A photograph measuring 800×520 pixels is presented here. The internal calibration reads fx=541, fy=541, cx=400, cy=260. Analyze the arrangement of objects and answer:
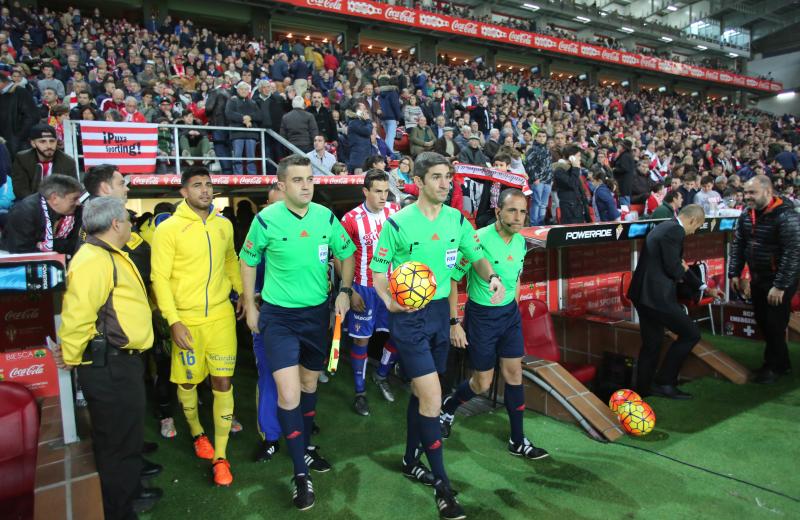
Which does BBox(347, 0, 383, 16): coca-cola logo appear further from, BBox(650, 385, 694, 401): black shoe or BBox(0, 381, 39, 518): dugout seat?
BBox(0, 381, 39, 518): dugout seat

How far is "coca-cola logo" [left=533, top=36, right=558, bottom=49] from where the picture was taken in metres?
32.7

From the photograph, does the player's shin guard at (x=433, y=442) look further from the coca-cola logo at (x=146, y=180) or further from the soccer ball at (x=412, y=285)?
the coca-cola logo at (x=146, y=180)

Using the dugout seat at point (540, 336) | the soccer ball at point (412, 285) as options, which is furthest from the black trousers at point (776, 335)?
the soccer ball at point (412, 285)

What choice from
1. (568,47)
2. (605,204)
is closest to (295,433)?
(605,204)

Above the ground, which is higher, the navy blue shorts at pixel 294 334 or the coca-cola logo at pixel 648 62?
the coca-cola logo at pixel 648 62

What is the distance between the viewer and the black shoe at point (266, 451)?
13.9ft

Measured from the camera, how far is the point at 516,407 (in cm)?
427

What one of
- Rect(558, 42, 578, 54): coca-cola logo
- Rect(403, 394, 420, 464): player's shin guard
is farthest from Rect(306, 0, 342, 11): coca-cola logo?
Rect(403, 394, 420, 464): player's shin guard

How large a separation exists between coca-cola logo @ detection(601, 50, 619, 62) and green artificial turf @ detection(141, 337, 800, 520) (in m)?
34.6

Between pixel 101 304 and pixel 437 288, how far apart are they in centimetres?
202

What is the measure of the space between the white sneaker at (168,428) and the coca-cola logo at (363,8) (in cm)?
2410

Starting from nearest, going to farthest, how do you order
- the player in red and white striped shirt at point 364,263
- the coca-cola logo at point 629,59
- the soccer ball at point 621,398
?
the soccer ball at point 621,398
the player in red and white striped shirt at point 364,263
the coca-cola logo at point 629,59

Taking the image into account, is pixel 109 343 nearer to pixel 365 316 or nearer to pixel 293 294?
pixel 293 294

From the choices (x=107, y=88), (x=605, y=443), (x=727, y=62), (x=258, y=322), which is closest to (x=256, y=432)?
(x=258, y=322)
